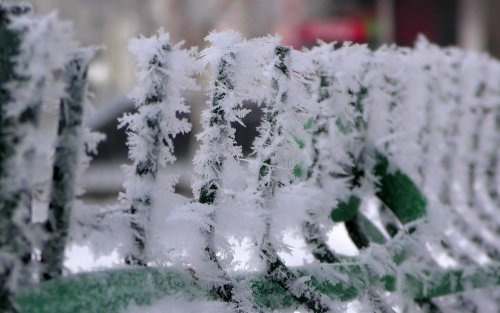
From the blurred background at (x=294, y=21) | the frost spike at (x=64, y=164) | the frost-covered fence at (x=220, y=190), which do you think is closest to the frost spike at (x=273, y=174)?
the frost-covered fence at (x=220, y=190)

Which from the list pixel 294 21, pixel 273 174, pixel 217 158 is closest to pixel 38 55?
pixel 217 158

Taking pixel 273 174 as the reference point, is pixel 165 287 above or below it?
below

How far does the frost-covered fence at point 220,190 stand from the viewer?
1019 millimetres

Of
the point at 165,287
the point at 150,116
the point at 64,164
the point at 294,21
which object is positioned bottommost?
the point at 165,287

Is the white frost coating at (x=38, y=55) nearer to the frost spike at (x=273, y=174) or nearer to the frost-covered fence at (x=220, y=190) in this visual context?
the frost-covered fence at (x=220, y=190)

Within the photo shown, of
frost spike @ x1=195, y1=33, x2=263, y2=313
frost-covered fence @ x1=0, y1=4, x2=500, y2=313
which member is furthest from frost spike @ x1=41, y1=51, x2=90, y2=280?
frost spike @ x1=195, y1=33, x2=263, y2=313

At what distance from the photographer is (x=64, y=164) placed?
109cm

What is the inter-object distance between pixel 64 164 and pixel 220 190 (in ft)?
1.05

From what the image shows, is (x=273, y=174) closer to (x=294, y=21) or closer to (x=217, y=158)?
(x=217, y=158)

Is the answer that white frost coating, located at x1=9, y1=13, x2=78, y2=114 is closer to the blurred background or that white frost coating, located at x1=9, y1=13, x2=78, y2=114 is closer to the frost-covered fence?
the frost-covered fence

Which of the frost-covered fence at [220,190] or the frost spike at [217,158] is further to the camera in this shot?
the frost spike at [217,158]

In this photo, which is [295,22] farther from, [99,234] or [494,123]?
[99,234]

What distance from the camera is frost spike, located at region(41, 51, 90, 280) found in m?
1.07

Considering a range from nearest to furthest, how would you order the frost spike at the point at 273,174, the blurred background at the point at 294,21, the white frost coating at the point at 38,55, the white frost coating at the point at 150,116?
the white frost coating at the point at 38,55 < the white frost coating at the point at 150,116 < the frost spike at the point at 273,174 < the blurred background at the point at 294,21
